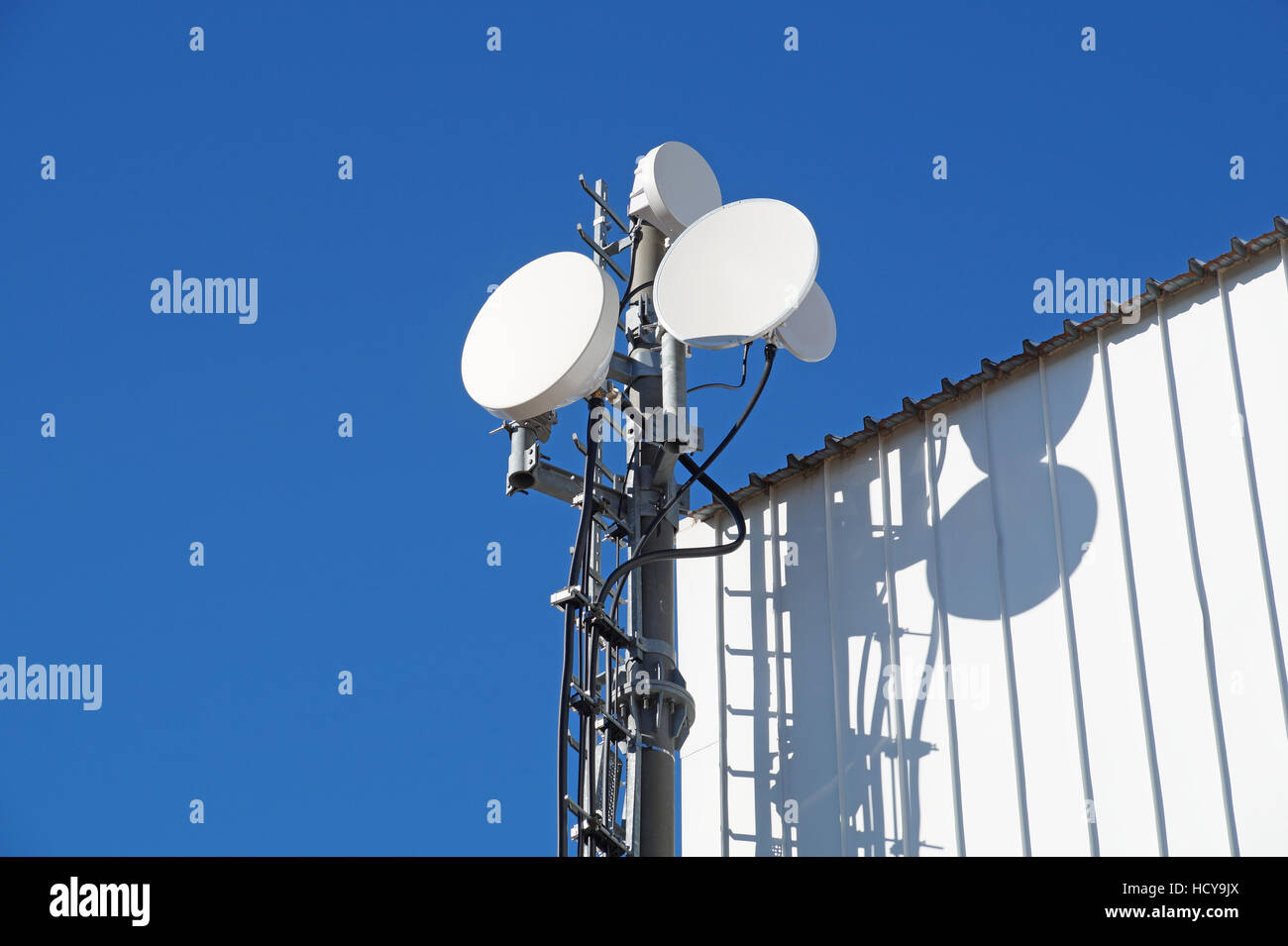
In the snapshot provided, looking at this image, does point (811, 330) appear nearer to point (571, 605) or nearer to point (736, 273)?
point (736, 273)

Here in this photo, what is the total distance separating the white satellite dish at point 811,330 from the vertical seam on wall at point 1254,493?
317 centimetres

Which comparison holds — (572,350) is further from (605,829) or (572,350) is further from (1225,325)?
(1225,325)

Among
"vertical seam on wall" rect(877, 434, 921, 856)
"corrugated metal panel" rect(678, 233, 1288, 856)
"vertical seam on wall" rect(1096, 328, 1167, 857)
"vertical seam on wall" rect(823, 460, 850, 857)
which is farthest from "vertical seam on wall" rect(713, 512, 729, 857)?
"vertical seam on wall" rect(1096, 328, 1167, 857)

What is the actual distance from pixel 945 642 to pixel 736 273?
321cm

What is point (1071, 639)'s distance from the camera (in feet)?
38.8

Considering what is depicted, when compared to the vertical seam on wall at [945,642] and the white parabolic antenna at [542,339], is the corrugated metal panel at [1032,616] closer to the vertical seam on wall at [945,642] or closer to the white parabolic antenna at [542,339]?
the vertical seam on wall at [945,642]

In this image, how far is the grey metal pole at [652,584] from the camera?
12.0 m

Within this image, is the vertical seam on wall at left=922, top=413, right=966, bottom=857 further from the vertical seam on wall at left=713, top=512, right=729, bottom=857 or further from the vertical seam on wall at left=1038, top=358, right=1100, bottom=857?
the vertical seam on wall at left=713, top=512, right=729, bottom=857

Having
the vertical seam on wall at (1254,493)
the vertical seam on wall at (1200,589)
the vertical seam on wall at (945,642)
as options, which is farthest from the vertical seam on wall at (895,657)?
the vertical seam on wall at (1254,493)

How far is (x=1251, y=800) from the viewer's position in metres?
10.5

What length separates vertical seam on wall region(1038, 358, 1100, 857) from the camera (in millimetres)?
11273

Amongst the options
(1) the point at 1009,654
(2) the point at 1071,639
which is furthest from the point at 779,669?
(2) the point at 1071,639
